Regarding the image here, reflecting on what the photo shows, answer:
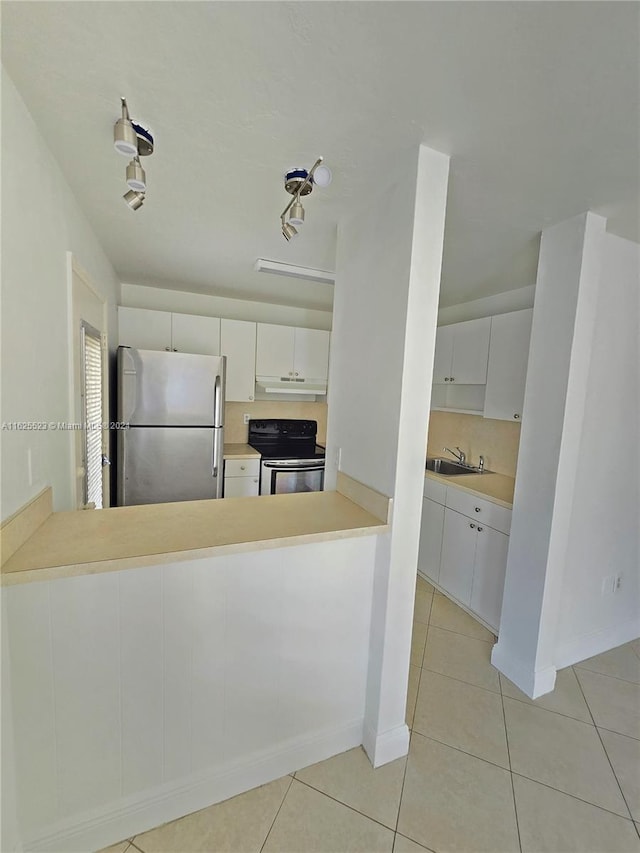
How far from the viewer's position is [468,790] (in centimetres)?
138

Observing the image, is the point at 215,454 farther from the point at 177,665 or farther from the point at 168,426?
the point at 177,665

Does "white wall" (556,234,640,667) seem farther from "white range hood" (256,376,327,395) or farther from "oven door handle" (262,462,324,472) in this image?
"white range hood" (256,376,327,395)

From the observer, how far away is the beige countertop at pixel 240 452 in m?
3.10

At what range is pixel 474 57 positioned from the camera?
88cm

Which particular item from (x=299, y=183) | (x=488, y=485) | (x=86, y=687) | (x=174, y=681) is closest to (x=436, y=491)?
(x=488, y=485)

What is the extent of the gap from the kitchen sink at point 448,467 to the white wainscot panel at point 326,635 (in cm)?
201

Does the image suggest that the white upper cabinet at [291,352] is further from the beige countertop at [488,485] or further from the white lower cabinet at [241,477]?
the beige countertop at [488,485]

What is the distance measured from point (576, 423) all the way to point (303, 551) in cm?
147

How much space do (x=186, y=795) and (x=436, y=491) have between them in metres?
2.18

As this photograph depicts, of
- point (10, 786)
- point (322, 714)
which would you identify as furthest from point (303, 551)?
point (10, 786)

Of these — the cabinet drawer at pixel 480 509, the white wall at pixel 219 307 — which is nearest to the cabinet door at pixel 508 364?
the cabinet drawer at pixel 480 509

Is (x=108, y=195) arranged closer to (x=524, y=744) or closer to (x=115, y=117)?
(x=115, y=117)

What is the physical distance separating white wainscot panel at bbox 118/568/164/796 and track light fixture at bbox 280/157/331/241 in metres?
1.27

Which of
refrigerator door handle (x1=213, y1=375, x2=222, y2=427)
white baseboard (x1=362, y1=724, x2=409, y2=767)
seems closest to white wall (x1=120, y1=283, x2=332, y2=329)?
refrigerator door handle (x1=213, y1=375, x2=222, y2=427)
